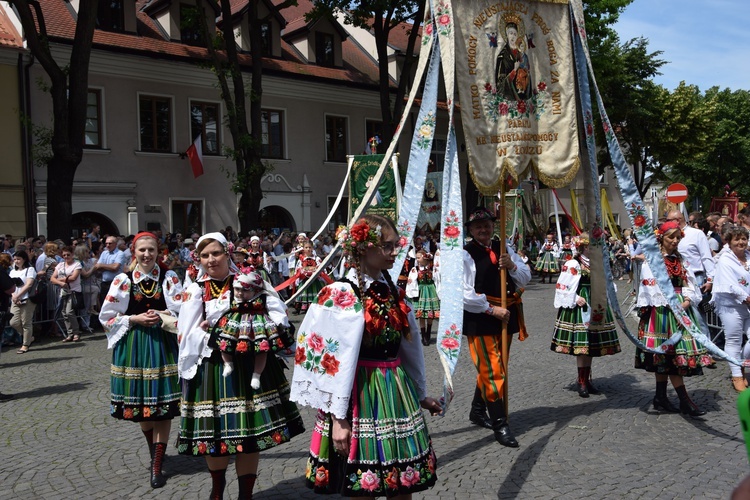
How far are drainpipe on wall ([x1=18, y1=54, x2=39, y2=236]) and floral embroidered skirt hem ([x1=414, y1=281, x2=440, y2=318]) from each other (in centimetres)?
1263

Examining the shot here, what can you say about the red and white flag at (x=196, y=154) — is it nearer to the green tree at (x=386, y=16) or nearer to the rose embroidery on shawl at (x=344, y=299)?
the green tree at (x=386, y=16)

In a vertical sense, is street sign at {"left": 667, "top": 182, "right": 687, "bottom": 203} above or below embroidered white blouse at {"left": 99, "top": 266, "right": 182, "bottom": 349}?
above

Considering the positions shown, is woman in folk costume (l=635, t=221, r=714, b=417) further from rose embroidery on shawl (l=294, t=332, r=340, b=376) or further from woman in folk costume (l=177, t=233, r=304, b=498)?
rose embroidery on shawl (l=294, t=332, r=340, b=376)

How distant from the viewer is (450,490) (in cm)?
467

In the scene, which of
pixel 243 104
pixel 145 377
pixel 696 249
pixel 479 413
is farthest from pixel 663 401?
pixel 243 104

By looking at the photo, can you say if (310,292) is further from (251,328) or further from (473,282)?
(251,328)

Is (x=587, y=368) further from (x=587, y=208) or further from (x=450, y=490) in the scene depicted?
(x=450, y=490)

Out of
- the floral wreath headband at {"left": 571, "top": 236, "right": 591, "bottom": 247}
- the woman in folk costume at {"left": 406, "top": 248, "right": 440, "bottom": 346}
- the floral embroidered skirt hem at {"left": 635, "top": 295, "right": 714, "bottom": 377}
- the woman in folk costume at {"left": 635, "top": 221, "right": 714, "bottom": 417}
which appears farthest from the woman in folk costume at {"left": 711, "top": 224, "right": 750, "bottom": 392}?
the woman in folk costume at {"left": 406, "top": 248, "right": 440, "bottom": 346}

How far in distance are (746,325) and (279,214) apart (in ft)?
64.0

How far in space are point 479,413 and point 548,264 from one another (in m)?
17.2

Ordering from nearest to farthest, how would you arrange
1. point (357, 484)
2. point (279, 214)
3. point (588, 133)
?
point (357, 484) → point (588, 133) → point (279, 214)


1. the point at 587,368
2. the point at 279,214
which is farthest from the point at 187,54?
the point at 587,368

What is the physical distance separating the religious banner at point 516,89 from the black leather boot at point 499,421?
1.77 m

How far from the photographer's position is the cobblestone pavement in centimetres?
476
